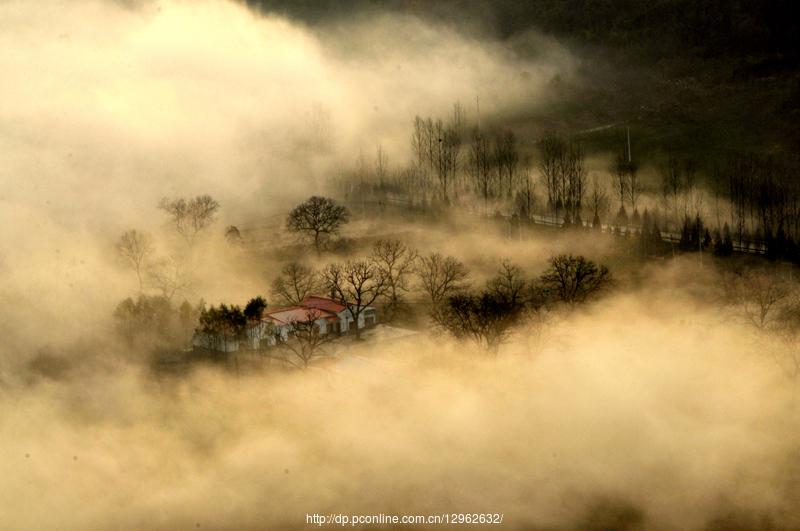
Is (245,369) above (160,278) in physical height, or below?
below

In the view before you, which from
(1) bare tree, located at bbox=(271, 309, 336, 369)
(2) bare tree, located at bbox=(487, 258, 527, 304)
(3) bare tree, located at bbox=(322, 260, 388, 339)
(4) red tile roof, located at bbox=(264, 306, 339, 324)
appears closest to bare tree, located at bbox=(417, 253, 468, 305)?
(2) bare tree, located at bbox=(487, 258, 527, 304)

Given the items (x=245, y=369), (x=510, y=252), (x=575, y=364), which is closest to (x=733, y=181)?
(x=510, y=252)

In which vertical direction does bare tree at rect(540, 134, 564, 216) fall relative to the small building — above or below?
above

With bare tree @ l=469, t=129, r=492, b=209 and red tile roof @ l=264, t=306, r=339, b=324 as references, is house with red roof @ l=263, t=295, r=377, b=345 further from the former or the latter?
bare tree @ l=469, t=129, r=492, b=209

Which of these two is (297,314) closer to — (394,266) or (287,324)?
(287,324)

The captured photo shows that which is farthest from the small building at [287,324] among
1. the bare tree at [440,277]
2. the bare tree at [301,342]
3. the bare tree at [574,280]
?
the bare tree at [574,280]

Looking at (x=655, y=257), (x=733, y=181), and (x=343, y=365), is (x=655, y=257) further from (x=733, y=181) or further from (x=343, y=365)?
(x=343, y=365)
